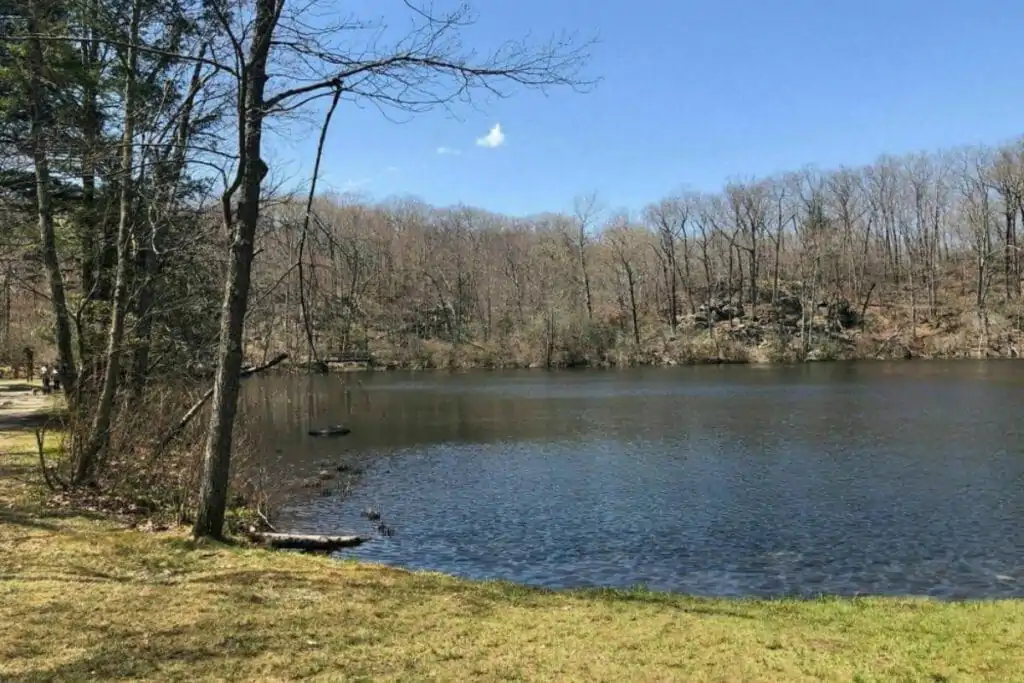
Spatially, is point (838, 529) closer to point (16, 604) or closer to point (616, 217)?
point (16, 604)

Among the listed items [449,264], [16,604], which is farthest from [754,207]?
[16,604]

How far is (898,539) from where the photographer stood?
13602 mm

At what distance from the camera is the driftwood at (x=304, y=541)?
37.5 ft

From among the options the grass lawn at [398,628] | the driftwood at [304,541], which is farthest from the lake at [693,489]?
the grass lawn at [398,628]

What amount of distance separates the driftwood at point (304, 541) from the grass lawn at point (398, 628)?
2.51 m

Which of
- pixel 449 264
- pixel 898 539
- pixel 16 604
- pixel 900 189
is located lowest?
pixel 898 539

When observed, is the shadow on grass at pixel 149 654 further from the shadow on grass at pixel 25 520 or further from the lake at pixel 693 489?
the shadow on grass at pixel 25 520

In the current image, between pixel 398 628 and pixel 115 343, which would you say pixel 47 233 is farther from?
pixel 398 628

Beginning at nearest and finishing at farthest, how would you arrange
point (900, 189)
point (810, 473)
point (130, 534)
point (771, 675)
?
point (771, 675) → point (130, 534) → point (810, 473) → point (900, 189)

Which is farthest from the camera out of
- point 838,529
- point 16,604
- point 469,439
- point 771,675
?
point 469,439

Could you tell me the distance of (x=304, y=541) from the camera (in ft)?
41.1

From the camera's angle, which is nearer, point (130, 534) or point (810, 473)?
point (130, 534)

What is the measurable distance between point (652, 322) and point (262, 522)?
75631mm

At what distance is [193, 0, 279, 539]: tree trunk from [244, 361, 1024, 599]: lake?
4.79 feet
